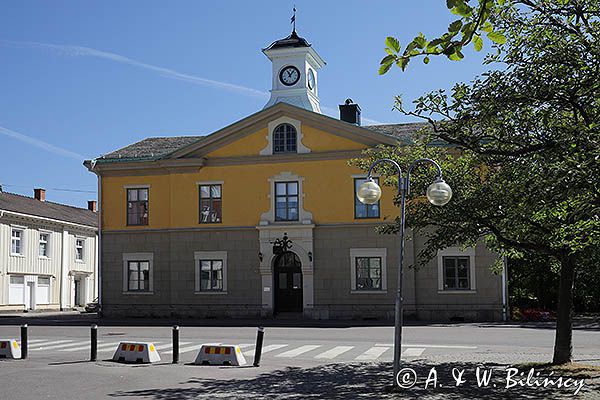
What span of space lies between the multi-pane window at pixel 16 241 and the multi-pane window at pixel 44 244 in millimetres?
2208

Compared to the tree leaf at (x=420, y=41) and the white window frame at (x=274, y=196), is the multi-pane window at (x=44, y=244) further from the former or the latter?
the tree leaf at (x=420, y=41)

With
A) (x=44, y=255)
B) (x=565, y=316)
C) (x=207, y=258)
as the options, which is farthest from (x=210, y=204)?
(x=565, y=316)

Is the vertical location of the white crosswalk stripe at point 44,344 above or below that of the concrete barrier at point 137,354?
below

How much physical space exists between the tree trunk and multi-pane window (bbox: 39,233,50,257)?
134ft

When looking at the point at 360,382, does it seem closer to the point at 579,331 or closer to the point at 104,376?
the point at 104,376

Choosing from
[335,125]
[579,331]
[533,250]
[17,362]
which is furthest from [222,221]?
[533,250]

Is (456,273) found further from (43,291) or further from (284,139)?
(43,291)

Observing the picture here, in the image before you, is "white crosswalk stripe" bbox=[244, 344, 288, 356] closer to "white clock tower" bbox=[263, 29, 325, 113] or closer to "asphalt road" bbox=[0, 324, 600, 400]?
"asphalt road" bbox=[0, 324, 600, 400]

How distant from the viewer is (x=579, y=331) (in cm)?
2609

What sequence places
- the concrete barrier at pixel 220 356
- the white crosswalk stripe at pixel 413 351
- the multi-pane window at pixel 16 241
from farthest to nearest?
the multi-pane window at pixel 16 241 → the white crosswalk stripe at pixel 413 351 → the concrete barrier at pixel 220 356

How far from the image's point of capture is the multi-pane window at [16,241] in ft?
152

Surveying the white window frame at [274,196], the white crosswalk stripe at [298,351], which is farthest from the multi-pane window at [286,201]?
the white crosswalk stripe at [298,351]

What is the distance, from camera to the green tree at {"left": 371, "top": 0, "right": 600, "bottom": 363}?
10.2 m

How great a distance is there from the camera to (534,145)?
1179cm
